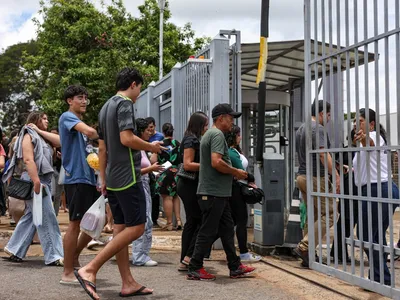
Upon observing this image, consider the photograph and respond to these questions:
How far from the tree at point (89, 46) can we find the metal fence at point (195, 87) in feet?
50.5

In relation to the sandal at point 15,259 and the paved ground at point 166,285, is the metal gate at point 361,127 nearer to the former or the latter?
the paved ground at point 166,285

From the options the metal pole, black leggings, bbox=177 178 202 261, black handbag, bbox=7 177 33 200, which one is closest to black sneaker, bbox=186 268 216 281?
black leggings, bbox=177 178 202 261

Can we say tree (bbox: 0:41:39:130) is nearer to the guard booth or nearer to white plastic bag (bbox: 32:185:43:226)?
the guard booth

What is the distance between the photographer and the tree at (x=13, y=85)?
52938 mm

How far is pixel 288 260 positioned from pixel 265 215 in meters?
0.62

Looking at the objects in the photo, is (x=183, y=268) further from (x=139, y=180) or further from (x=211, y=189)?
(x=139, y=180)

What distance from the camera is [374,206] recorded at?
5.29m

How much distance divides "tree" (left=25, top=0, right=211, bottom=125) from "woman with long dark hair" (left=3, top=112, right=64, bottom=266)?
19852 mm

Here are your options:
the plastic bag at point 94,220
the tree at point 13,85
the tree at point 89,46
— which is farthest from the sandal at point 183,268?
the tree at point 13,85

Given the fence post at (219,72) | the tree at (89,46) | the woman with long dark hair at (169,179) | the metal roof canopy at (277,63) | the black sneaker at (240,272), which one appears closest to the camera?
the black sneaker at (240,272)

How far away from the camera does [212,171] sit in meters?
6.35

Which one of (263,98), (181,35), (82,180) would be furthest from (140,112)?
(181,35)

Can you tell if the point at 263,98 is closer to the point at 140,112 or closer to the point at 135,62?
the point at 140,112

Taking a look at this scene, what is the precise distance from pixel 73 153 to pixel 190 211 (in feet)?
4.44
